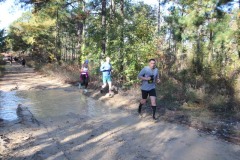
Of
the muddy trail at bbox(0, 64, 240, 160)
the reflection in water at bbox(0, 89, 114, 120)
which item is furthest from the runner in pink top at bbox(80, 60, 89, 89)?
the muddy trail at bbox(0, 64, 240, 160)

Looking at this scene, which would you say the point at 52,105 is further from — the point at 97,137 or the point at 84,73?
the point at 97,137

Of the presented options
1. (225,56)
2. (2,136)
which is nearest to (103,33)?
(225,56)

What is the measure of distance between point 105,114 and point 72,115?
1104 mm

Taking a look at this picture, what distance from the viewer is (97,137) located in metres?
7.23

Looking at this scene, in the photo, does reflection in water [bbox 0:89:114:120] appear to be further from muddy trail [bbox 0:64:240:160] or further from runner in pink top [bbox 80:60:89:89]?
runner in pink top [bbox 80:60:89:89]

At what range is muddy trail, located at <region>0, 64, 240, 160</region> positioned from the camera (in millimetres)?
6025

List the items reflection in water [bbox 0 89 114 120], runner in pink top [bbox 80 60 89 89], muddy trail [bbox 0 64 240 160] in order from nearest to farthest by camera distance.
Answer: muddy trail [bbox 0 64 240 160] < reflection in water [bbox 0 89 114 120] < runner in pink top [bbox 80 60 89 89]

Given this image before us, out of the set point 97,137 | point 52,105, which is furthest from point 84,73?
point 97,137

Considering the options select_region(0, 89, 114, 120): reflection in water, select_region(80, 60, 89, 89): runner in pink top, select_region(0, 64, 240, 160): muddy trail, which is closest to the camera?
select_region(0, 64, 240, 160): muddy trail

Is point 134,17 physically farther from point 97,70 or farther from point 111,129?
point 111,129

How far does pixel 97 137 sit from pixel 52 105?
4882mm

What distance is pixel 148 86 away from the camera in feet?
29.9

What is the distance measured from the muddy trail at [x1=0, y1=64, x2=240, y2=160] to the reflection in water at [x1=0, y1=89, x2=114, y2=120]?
0.11 ft

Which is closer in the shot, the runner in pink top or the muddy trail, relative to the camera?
the muddy trail
